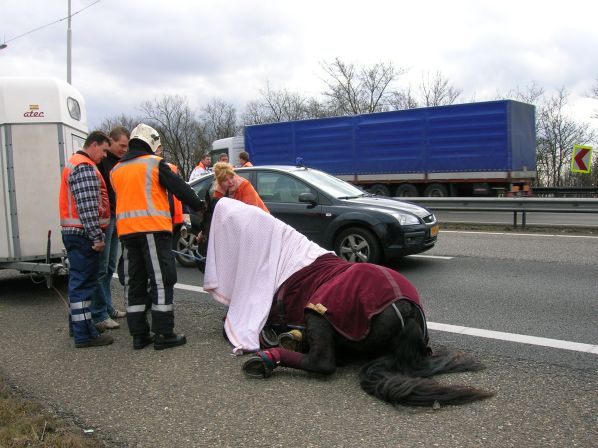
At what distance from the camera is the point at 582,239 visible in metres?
10.4

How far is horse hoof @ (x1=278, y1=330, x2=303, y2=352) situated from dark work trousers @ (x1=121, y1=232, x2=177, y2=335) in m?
1.14

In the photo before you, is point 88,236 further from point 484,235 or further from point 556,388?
point 484,235

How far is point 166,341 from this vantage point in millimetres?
4688

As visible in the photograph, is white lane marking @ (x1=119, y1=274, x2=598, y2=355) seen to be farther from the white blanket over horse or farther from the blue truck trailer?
the blue truck trailer

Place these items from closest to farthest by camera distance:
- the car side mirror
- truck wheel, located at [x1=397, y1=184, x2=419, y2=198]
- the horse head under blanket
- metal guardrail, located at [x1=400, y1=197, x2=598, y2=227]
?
the horse head under blanket, the car side mirror, metal guardrail, located at [x1=400, y1=197, x2=598, y2=227], truck wheel, located at [x1=397, y1=184, x2=419, y2=198]

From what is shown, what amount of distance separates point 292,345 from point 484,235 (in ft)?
27.3

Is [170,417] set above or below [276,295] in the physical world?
below

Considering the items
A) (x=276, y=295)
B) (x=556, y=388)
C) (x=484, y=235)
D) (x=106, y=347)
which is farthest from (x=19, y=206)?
(x=484, y=235)

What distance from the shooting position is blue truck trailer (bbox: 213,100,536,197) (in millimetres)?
→ 17969

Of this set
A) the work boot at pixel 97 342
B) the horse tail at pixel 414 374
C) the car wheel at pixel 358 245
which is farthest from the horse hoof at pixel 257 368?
the car wheel at pixel 358 245

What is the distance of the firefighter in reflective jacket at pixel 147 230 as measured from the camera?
4.59 m

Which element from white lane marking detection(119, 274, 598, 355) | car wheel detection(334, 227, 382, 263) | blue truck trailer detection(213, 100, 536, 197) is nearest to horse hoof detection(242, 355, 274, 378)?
white lane marking detection(119, 274, 598, 355)

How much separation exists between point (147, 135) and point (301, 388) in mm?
2458

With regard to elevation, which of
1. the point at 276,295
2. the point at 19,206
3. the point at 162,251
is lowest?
the point at 276,295
